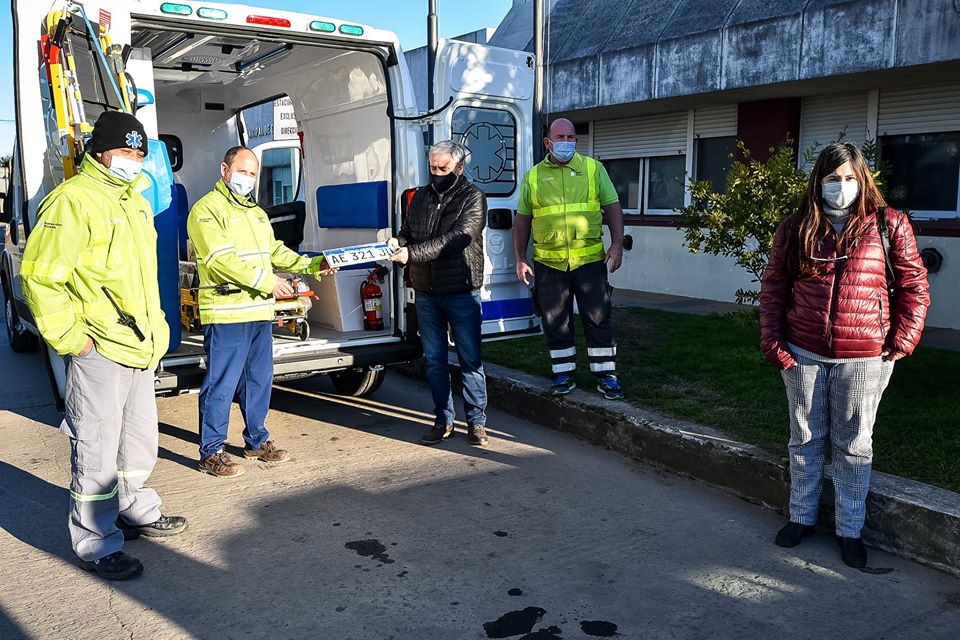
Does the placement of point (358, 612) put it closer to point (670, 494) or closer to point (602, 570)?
point (602, 570)

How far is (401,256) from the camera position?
17.7 ft

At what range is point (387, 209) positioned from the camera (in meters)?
6.61

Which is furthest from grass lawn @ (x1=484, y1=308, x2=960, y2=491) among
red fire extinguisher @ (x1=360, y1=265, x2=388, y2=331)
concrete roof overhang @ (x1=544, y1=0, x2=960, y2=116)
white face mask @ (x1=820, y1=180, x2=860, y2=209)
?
concrete roof overhang @ (x1=544, y1=0, x2=960, y2=116)

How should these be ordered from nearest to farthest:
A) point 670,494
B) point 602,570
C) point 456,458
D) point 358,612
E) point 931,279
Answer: point 358,612, point 602,570, point 670,494, point 456,458, point 931,279

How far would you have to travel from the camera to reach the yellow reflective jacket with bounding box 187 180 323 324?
4906 mm

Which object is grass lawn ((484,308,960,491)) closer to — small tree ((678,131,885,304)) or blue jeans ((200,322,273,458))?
small tree ((678,131,885,304))

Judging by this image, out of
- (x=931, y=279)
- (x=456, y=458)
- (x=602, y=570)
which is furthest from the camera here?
(x=931, y=279)

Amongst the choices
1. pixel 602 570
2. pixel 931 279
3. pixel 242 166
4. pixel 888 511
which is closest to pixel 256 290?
pixel 242 166

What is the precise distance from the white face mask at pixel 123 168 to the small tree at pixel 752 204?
4314 millimetres

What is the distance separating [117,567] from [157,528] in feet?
1.48

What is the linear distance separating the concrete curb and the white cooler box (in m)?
A: 1.08

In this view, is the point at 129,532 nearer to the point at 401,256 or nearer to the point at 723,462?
the point at 401,256

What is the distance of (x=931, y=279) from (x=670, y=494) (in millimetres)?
6250

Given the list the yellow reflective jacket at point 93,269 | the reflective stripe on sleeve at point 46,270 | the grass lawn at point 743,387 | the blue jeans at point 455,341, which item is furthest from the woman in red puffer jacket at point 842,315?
the reflective stripe on sleeve at point 46,270
